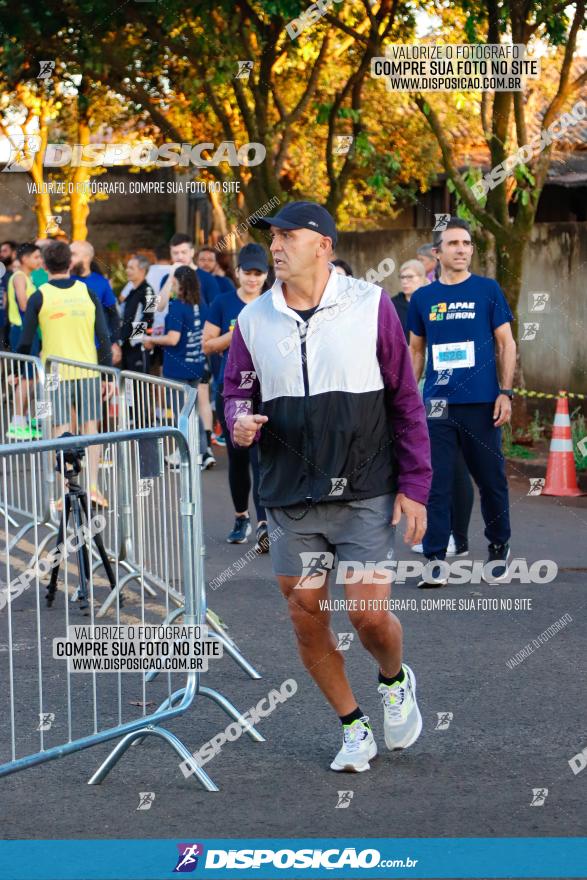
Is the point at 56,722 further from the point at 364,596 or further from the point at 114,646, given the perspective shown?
the point at 364,596

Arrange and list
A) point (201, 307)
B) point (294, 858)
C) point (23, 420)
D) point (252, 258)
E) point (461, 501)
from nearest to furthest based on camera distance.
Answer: point (294, 858) → point (461, 501) → point (252, 258) → point (23, 420) → point (201, 307)

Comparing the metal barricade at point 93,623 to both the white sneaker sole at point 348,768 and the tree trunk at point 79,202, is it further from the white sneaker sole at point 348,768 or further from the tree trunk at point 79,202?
the tree trunk at point 79,202

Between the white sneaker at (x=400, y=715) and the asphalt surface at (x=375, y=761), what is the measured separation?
0.21 feet

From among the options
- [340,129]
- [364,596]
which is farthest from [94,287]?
[340,129]

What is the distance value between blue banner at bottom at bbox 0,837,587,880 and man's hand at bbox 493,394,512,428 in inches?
157

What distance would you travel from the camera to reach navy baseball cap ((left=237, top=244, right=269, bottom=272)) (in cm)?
992

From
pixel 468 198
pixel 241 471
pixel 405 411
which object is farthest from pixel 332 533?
pixel 468 198

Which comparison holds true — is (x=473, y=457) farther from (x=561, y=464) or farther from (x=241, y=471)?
(x=561, y=464)

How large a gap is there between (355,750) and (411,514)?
89 cm

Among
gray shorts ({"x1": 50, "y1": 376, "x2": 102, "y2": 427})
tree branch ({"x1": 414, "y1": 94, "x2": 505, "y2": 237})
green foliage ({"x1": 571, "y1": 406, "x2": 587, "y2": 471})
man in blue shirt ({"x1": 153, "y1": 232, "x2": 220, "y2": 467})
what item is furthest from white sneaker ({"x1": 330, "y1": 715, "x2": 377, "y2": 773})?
tree branch ({"x1": 414, "y1": 94, "x2": 505, "y2": 237})

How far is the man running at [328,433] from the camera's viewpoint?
5.29m

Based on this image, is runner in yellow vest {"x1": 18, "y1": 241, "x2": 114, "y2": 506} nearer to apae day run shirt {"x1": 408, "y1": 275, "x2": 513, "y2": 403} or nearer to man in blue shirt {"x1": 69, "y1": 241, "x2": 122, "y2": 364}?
man in blue shirt {"x1": 69, "y1": 241, "x2": 122, "y2": 364}

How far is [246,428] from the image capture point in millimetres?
5156

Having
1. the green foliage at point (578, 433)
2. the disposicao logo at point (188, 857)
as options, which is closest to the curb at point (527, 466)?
the green foliage at point (578, 433)
